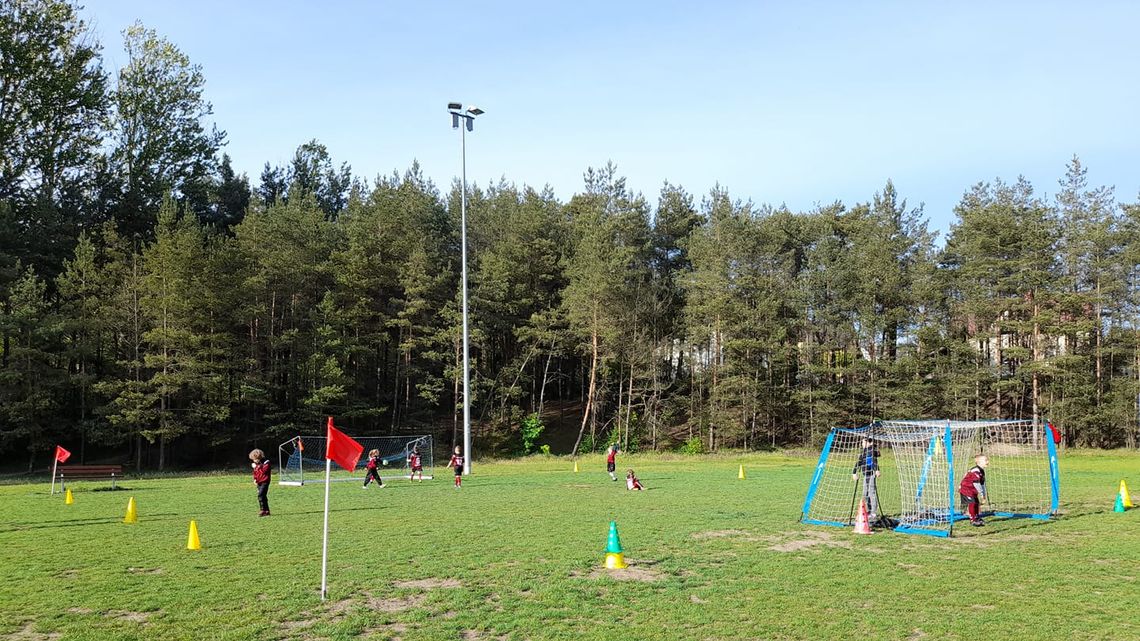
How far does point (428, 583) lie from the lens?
10609 millimetres

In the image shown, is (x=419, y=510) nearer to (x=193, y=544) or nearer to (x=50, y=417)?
(x=193, y=544)

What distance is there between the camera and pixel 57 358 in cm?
4359

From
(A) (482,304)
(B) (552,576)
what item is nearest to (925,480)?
(B) (552,576)

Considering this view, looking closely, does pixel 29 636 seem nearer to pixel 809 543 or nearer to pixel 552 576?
pixel 552 576

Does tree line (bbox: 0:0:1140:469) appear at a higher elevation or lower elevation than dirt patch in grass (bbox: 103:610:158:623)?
higher

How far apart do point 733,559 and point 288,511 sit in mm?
11260

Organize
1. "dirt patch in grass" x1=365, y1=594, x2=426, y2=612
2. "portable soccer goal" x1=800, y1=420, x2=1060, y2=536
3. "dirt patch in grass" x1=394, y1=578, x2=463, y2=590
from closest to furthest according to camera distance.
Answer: "dirt patch in grass" x1=365, y1=594, x2=426, y2=612
"dirt patch in grass" x1=394, y1=578, x2=463, y2=590
"portable soccer goal" x1=800, y1=420, x2=1060, y2=536

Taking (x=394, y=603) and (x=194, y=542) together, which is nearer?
(x=394, y=603)

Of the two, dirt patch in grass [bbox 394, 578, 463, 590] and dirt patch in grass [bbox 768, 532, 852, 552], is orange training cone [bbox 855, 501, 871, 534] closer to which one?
dirt patch in grass [bbox 768, 532, 852, 552]

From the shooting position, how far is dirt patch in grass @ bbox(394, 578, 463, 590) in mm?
10346

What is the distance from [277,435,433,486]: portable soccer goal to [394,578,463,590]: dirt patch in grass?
15.8 m

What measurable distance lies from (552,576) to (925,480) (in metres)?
10.2

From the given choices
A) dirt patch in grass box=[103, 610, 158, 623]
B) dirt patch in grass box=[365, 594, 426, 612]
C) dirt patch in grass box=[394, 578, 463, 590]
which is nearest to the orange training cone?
dirt patch in grass box=[394, 578, 463, 590]

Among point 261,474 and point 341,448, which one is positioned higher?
point 341,448
